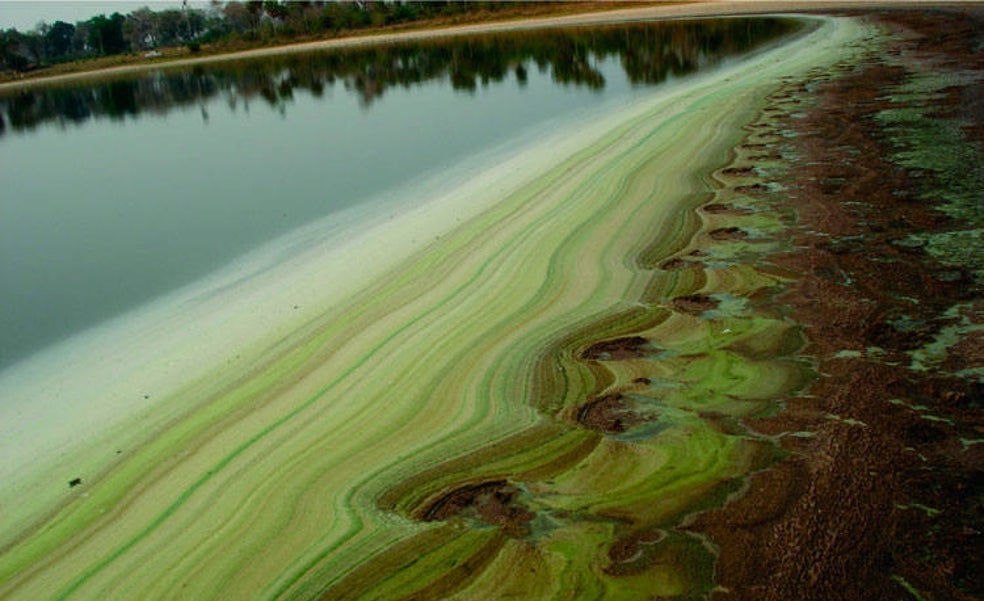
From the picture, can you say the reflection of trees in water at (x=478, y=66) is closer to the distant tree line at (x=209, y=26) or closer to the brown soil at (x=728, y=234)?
the brown soil at (x=728, y=234)

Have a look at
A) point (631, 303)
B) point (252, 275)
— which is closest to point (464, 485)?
point (631, 303)

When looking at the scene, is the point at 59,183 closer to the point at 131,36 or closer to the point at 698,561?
the point at 698,561

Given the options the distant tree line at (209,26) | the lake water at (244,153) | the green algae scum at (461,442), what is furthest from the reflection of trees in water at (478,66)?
the distant tree line at (209,26)

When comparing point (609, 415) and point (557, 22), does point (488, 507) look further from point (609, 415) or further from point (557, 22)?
point (557, 22)

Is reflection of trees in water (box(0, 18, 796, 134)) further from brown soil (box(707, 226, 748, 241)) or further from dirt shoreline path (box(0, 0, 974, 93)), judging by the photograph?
brown soil (box(707, 226, 748, 241))

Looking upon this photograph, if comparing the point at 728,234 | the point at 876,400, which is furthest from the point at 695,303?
the point at 876,400

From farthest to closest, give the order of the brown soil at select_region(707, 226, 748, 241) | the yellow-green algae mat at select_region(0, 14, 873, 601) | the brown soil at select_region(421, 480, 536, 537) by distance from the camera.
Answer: the brown soil at select_region(707, 226, 748, 241)
the brown soil at select_region(421, 480, 536, 537)
the yellow-green algae mat at select_region(0, 14, 873, 601)

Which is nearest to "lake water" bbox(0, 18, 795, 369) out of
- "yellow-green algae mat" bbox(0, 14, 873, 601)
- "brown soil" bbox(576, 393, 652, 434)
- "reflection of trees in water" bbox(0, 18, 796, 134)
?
"reflection of trees in water" bbox(0, 18, 796, 134)
